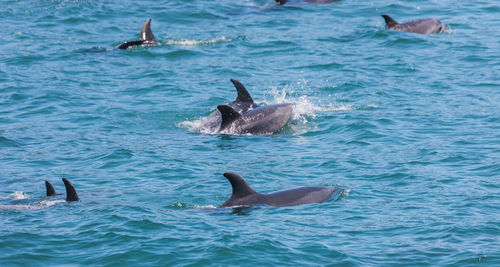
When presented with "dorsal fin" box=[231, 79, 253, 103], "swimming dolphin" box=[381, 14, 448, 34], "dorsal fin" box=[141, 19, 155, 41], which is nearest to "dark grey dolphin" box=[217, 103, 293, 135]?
"dorsal fin" box=[231, 79, 253, 103]

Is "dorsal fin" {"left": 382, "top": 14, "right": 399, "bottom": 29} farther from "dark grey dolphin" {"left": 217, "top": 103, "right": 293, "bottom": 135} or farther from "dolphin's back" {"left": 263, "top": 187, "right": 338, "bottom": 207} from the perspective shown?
"dolphin's back" {"left": 263, "top": 187, "right": 338, "bottom": 207}

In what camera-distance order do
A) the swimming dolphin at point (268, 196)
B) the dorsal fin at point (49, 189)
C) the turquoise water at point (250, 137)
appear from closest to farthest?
the turquoise water at point (250, 137)
the swimming dolphin at point (268, 196)
the dorsal fin at point (49, 189)

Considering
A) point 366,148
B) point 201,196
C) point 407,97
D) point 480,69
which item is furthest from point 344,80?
point 201,196

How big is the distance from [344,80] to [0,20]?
16.6 metres

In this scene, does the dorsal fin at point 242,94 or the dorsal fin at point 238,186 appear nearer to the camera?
the dorsal fin at point 238,186

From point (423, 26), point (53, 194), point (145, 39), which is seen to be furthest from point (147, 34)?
point (53, 194)

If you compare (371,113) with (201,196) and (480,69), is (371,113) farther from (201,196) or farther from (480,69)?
(201,196)

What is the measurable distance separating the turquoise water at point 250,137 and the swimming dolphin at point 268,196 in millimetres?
290

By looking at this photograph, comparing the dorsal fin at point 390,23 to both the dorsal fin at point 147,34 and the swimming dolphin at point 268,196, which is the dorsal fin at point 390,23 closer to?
the dorsal fin at point 147,34

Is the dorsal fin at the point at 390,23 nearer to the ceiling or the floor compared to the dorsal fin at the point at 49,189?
nearer to the ceiling

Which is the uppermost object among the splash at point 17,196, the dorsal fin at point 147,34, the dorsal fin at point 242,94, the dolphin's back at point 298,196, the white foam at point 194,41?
the dorsal fin at point 147,34

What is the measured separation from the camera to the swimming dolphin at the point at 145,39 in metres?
29.5

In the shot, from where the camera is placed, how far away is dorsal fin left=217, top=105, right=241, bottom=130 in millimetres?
20311

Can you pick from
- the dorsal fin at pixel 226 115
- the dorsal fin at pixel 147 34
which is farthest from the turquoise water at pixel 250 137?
the dorsal fin at pixel 147 34
